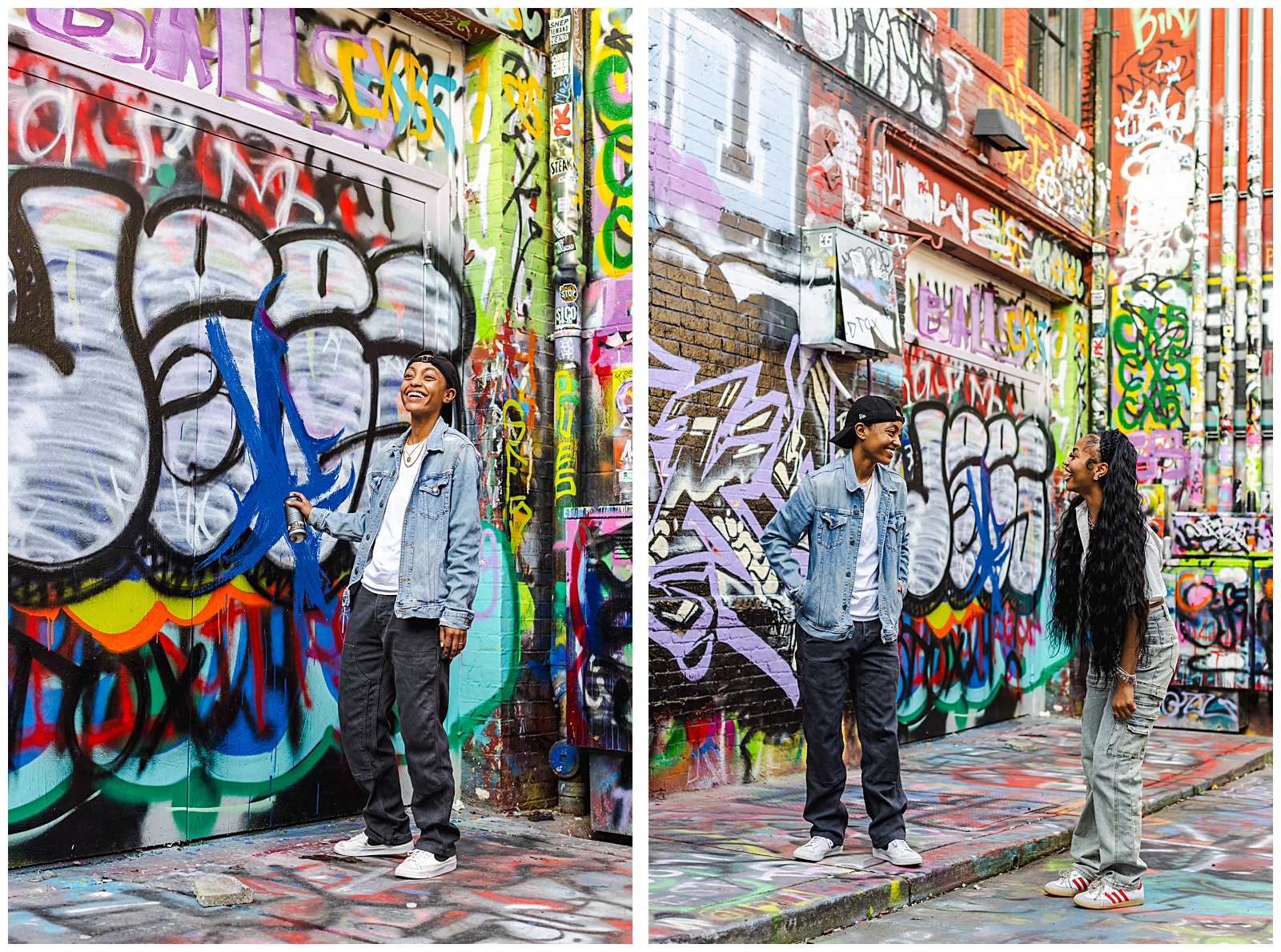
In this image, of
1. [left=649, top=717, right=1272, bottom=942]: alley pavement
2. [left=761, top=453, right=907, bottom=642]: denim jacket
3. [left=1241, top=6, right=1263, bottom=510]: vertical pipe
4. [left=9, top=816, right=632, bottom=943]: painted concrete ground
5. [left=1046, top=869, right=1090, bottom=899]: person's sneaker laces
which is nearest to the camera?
[left=9, top=816, right=632, bottom=943]: painted concrete ground

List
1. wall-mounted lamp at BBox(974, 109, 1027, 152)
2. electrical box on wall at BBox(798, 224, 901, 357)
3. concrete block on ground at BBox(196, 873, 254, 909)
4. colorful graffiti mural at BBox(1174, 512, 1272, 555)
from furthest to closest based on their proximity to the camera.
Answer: colorful graffiti mural at BBox(1174, 512, 1272, 555) → wall-mounted lamp at BBox(974, 109, 1027, 152) → electrical box on wall at BBox(798, 224, 901, 357) → concrete block on ground at BBox(196, 873, 254, 909)

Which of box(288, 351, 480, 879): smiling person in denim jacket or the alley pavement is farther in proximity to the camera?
box(288, 351, 480, 879): smiling person in denim jacket

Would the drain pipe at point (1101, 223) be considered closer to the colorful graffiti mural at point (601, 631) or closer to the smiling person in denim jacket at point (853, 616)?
the smiling person in denim jacket at point (853, 616)

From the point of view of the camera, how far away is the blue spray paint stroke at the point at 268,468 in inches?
222

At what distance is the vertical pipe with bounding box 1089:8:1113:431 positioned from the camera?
13.2 metres

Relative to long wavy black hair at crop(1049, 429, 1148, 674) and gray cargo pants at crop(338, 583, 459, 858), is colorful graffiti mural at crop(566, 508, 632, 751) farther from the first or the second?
long wavy black hair at crop(1049, 429, 1148, 674)

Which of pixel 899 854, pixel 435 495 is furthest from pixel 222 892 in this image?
pixel 899 854

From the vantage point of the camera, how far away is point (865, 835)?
6.16 metres

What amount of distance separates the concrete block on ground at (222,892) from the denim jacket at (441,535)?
3.90ft

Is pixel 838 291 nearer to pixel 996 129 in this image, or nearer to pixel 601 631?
pixel 601 631

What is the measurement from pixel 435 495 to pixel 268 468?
1.07m

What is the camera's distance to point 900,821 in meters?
5.66

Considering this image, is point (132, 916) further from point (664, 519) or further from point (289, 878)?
point (664, 519)

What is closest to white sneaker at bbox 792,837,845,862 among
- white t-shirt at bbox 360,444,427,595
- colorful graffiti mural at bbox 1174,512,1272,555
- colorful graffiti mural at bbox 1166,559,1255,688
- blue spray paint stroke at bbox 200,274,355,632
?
white t-shirt at bbox 360,444,427,595
